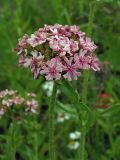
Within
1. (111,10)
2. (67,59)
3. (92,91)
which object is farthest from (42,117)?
(67,59)

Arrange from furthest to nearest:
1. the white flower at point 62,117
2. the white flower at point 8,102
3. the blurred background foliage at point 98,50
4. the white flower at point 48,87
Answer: the white flower at point 48,87 < the white flower at point 62,117 < the blurred background foliage at point 98,50 < the white flower at point 8,102

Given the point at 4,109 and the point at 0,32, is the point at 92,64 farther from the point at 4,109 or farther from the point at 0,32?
the point at 0,32

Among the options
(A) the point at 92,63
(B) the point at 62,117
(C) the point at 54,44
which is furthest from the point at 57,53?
(B) the point at 62,117

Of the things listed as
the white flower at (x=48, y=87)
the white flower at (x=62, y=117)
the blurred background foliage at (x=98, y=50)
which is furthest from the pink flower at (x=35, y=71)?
the white flower at (x=48, y=87)

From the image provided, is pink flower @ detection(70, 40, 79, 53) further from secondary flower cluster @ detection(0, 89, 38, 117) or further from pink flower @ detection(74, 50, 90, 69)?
secondary flower cluster @ detection(0, 89, 38, 117)

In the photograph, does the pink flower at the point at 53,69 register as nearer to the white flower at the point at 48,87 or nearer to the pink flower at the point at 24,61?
the pink flower at the point at 24,61

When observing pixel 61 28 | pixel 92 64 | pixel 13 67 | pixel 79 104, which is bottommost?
pixel 79 104

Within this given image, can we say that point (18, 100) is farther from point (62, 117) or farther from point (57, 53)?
point (62, 117)

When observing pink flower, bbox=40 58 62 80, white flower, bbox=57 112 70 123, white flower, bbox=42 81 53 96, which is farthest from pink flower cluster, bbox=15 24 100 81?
white flower, bbox=42 81 53 96
